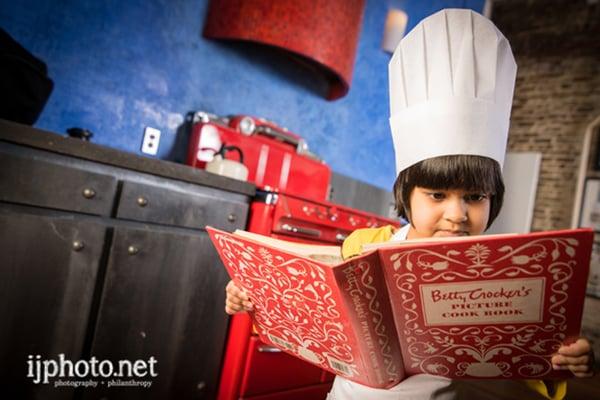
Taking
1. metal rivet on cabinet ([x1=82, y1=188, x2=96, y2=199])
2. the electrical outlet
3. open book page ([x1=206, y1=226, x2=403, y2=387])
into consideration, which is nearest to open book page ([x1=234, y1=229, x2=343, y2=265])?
open book page ([x1=206, y1=226, x2=403, y2=387])

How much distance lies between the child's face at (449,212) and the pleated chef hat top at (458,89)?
8cm

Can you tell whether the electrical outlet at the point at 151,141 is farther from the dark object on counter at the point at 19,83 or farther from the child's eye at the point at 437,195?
the child's eye at the point at 437,195

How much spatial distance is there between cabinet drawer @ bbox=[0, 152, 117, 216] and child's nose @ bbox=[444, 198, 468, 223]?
95cm

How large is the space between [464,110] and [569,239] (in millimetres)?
420

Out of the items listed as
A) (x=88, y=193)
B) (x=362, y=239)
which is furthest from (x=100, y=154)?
(x=362, y=239)

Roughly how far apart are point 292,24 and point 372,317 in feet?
6.10

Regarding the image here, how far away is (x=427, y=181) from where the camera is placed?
30.8 inches

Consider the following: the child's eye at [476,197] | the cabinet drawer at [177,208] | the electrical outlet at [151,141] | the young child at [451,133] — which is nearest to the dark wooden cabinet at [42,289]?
the cabinet drawer at [177,208]

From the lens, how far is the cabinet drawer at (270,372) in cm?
159

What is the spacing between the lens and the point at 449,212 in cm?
76

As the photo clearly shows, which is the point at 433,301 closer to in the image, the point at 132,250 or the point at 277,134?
the point at 132,250

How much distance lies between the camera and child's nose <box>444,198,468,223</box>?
746 mm

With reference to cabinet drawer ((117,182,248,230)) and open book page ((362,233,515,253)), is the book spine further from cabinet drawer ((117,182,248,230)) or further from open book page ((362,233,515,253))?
cabinet drawer ((117,182,248,230))

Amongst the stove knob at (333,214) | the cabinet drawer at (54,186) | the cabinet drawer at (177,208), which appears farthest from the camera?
the stove knob at (333,214)
